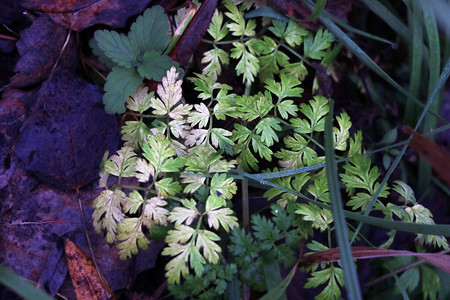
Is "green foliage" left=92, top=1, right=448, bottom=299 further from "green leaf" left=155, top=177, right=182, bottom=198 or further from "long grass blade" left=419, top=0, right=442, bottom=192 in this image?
"long grass blade" left=419, top=0, right=442, bottom=192

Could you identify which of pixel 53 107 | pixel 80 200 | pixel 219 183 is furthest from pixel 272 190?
pixel 53 107

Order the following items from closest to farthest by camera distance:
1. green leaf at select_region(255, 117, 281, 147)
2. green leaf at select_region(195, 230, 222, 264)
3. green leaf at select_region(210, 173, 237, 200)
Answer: green leaf at select_region(195, 230, 222, 264)
green leaf at select_region(210, 173, 237, 200)
green leaf at select_region(255, 117, 281, 147)

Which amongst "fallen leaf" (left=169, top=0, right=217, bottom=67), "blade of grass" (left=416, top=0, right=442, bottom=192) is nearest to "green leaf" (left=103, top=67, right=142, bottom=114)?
"fallen leaf" (left=169, top=0, right=217, bottom=67)

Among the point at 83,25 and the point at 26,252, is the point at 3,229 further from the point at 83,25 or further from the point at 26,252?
the point at 83,25

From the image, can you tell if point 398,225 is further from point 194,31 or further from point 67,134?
point 67,134

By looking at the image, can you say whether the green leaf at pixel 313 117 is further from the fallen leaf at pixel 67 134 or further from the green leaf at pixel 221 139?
the fallen leaf at pixel 67 134

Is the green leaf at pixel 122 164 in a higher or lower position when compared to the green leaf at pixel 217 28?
lower

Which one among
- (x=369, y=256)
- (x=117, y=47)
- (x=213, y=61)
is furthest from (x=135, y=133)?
(x=369, y=256)

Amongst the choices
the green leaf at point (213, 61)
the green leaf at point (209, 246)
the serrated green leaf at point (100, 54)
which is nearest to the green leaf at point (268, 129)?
the green leaf at point (213, 61)
